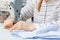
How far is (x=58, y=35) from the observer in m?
0.86

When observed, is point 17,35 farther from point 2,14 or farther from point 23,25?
point 2,14

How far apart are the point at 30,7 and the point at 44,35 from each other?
1.90ft

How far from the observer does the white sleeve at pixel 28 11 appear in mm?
1380

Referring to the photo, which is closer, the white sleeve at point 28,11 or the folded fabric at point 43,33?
the folded fabric at point 43,33

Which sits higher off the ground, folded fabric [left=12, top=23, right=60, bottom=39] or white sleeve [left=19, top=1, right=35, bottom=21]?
white sleeve [left=19, top=1, right=35, bottom=21]

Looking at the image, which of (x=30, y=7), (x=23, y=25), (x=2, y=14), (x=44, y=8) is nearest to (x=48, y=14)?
(x=44, y=8)

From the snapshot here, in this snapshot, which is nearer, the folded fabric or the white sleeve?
the folded fabric

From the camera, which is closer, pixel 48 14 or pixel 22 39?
pixel 22 39

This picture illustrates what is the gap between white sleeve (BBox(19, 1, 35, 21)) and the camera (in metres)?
1.38

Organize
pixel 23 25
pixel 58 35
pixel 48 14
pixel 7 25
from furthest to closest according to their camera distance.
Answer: pixel 48 14
pixel 7 25
pixel 23 25
pixel 58 35

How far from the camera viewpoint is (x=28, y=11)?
4.60 ft

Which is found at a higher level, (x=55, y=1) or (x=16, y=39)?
(x=55, y=1)

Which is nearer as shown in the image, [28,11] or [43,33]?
[43,33]

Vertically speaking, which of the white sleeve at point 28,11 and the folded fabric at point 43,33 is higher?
the white sleeve at point 28,11
